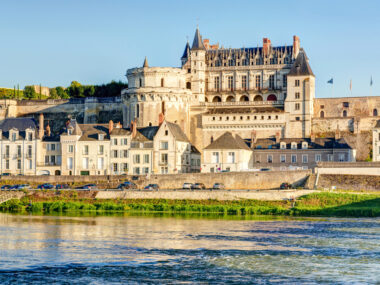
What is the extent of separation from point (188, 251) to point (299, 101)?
51.3 m

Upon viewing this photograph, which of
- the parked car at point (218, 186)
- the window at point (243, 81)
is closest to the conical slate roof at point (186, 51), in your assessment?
the window at point (243, 81)

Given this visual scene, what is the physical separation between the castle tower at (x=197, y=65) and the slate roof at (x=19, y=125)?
910 inches

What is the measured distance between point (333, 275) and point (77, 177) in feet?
131

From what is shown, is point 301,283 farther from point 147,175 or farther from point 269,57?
point 269,57

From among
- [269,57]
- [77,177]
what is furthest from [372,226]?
[269,57]

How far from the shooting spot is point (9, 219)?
46.8 metres

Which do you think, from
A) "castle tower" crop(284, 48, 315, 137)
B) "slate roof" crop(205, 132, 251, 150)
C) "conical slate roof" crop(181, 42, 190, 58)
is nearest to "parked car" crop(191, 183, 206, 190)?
"slate roof" crop(205, 132, 251, 150)

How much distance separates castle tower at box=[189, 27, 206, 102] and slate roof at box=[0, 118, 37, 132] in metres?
23.1

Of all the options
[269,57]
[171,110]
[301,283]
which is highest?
[269,57]

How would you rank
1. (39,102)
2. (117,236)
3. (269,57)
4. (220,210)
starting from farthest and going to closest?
1. (39,102)
2. (269,57)
3. (220,210)
4. (117,236)

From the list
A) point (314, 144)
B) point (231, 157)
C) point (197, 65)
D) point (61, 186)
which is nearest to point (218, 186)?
point (231, 157)

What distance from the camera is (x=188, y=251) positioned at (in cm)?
3266

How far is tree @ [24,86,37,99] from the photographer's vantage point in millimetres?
110125

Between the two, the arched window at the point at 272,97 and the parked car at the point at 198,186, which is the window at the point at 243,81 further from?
the parked car at the point at 198,186
